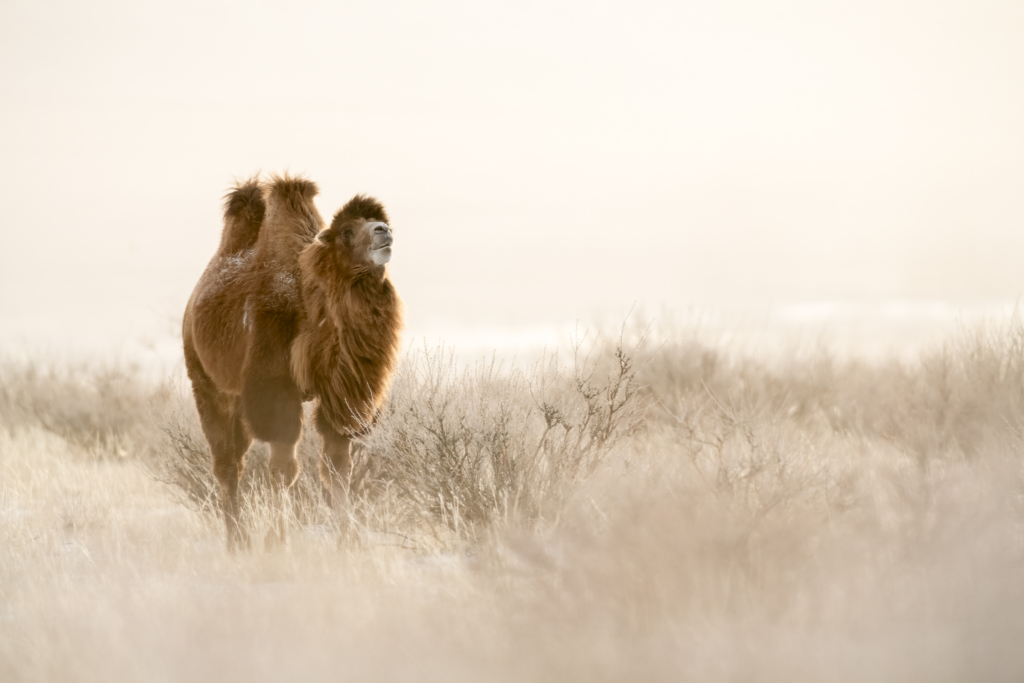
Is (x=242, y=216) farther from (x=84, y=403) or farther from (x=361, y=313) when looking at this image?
(x=84, y=403)

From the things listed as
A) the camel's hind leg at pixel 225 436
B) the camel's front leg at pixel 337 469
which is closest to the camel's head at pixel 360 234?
the camel's front leg at pixel 337 469

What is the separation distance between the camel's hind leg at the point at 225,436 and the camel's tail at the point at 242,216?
97 cm

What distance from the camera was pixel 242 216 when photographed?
743cm

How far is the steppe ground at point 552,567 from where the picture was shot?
4.09 meters

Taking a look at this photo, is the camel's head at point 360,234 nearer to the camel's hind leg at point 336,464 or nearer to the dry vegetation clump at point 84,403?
the camel's hind leg at point 336,464

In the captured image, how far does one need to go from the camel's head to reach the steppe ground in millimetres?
1039

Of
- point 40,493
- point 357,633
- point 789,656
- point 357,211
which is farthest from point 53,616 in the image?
point 40,493

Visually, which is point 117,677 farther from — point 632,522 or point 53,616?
point 632,522

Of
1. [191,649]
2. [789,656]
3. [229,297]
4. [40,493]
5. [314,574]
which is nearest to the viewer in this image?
[789,656]

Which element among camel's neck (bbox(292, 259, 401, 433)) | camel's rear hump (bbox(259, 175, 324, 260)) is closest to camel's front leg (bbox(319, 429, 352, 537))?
camel's neck (bbox(292, 259, 401, 433))

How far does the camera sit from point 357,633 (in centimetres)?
433

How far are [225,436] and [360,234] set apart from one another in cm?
214

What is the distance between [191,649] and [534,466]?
2702 mm

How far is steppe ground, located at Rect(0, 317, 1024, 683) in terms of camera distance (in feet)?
13.4
